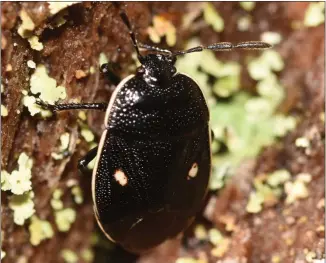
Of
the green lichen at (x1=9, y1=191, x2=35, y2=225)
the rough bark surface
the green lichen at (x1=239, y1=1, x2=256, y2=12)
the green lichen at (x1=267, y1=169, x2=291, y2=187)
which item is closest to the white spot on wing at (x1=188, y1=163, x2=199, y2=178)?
the rough bark surface

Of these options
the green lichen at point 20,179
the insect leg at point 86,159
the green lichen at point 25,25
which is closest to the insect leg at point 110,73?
the insect leg at point 86,159

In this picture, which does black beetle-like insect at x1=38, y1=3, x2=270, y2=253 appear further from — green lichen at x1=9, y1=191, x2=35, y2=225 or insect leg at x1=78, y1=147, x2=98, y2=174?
green lichen at x1=9, y1=191, x2=35, y2=225

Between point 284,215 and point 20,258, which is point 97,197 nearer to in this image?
point 20,258

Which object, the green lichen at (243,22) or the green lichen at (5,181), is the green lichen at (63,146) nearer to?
the green lichen at (5,181)

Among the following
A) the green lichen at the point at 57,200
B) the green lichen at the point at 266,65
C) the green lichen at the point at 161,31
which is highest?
the green lichen at the point at 161,31

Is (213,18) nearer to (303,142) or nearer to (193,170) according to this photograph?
(303,142)

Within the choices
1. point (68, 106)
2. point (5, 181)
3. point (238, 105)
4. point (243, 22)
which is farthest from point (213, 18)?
point (5, 181)
